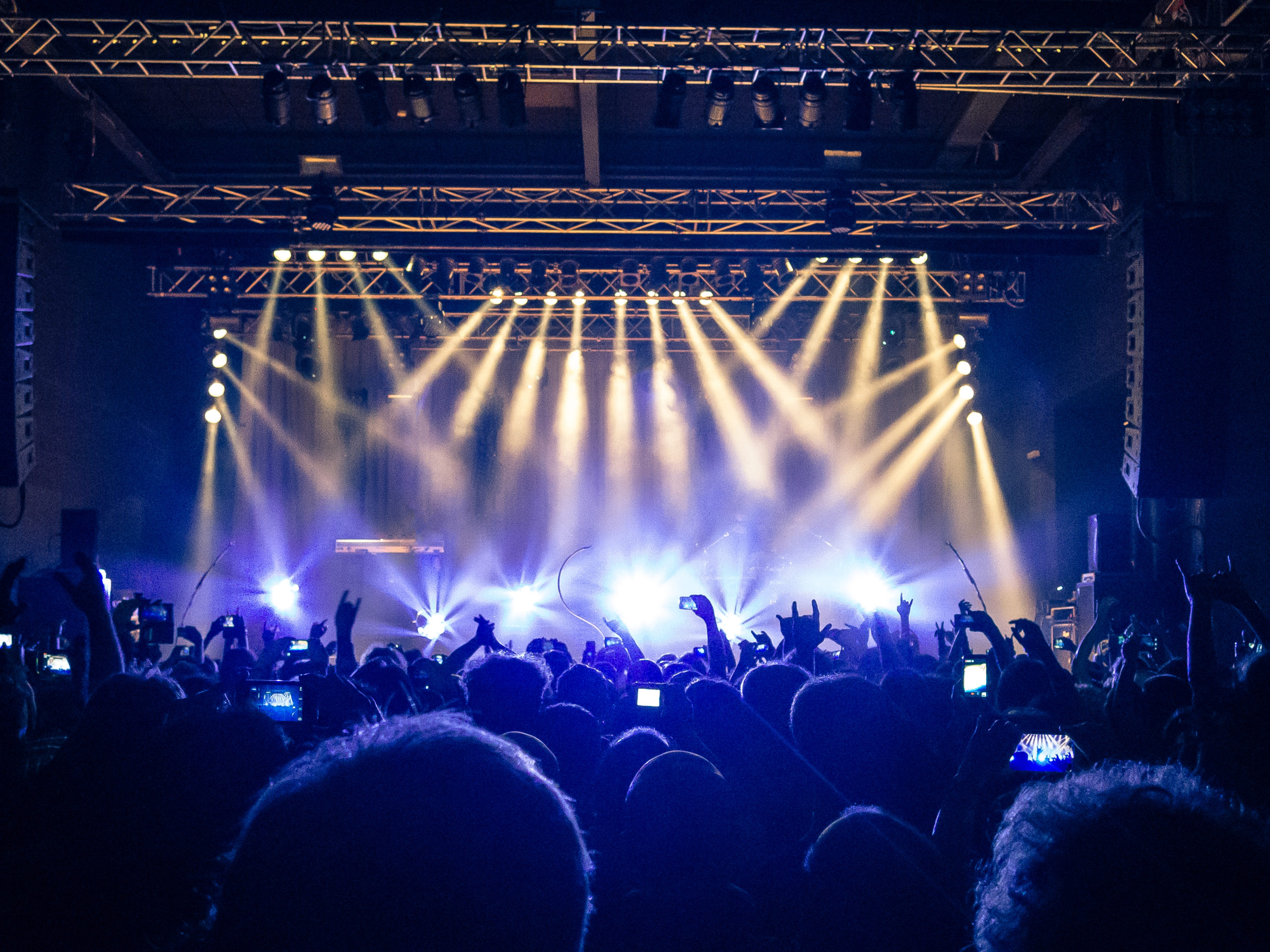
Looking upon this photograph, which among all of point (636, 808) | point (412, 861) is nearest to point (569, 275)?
point (636, 808)

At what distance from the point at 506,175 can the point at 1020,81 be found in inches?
262

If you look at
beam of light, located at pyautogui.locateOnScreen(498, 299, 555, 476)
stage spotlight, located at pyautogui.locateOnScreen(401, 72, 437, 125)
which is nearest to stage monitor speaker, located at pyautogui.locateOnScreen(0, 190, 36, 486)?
stage spotlight, located at pyautogui.locateOnScreen(401, 72, 437, 125)

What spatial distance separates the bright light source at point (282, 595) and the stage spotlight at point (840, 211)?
1078 centimetres

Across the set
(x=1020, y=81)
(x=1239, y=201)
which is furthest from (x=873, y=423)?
(x=1020, y=81)

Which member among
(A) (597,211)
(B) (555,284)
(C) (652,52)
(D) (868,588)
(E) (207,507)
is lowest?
(D) (868,588)

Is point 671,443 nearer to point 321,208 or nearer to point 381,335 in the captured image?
point 381,335

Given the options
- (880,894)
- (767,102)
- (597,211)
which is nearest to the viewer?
(880,894)

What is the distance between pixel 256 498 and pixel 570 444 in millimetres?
5590

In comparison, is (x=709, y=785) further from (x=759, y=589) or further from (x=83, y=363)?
(x=759, y=589)

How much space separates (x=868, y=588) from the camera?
1539 cm

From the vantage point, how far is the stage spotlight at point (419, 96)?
7.65 meters

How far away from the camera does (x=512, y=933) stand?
771 mm

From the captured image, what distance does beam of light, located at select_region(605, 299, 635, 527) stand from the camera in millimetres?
16078

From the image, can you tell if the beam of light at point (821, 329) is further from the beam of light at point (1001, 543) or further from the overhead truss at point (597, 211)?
the beam of light at point (1001, 543)
